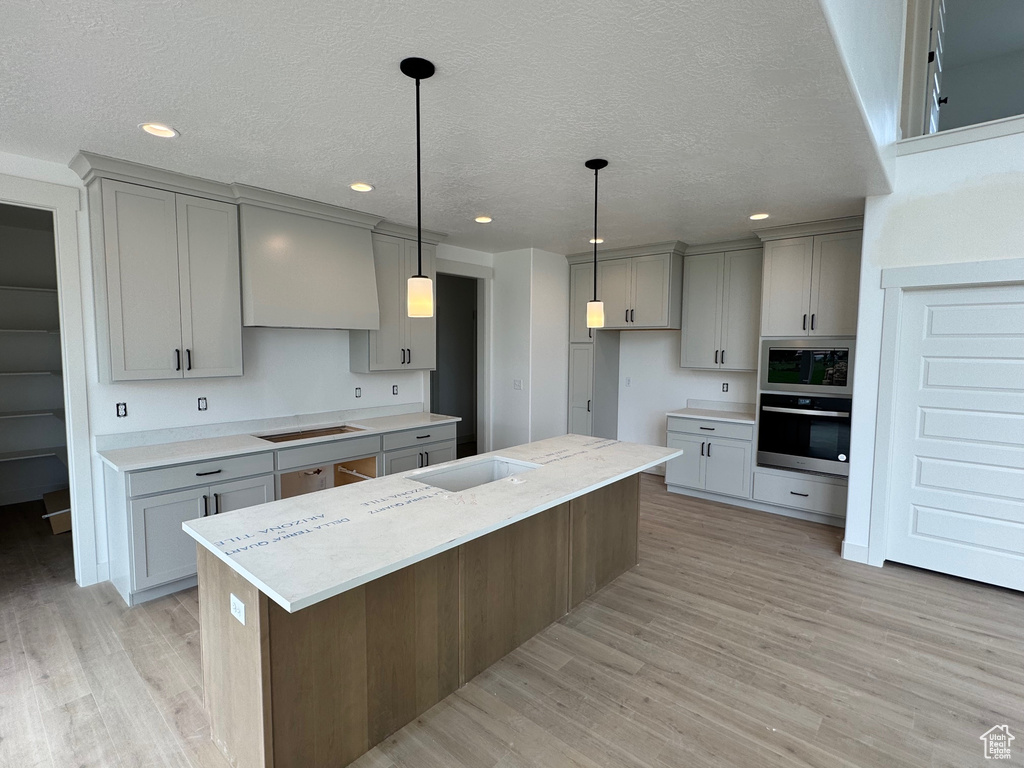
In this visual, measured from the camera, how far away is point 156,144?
2543 millimetres

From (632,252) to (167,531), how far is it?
15.0ft

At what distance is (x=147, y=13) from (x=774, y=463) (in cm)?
485

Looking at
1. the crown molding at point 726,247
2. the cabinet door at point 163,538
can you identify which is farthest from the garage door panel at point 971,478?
the cabinet door at point 163,538

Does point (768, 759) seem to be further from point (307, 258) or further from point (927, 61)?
point (927, 61)

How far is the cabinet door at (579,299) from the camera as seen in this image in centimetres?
561

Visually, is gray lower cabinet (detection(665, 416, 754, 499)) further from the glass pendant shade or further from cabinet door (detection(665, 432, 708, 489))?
the glass pendant shade

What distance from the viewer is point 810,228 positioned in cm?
411

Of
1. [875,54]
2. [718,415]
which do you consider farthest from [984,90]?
[875,54]

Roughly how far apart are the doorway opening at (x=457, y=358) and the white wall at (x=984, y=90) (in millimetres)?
6097

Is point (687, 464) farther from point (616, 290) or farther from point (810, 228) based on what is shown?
point (810, 228)

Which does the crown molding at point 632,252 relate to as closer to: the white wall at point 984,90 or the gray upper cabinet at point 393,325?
the gray upper cabinet at point 393,325

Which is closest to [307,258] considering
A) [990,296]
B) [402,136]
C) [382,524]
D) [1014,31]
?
[402,136]

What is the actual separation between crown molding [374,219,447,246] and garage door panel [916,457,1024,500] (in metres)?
4.10

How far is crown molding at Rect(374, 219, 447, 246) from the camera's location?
4.15 metres
